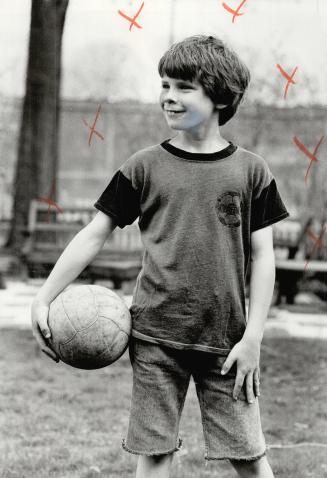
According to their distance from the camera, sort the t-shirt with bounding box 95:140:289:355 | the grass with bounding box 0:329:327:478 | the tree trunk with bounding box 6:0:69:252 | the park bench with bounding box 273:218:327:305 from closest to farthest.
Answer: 1. the t-shirt with bounding box 95:140:289:355
2. the grass with bounding box 0:329:327:478
3. the park bench with bounding box 273:218:327:305
4. the tree trunk with bounding box 6:0:69:252

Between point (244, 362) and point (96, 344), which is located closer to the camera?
point (244, 362)

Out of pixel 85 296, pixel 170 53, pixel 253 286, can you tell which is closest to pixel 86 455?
pixel 85 296

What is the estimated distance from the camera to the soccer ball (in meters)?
2.79

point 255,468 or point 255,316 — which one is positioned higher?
point 255,316

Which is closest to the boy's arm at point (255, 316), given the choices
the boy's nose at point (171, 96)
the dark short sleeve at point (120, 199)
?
the dark short sleeve at point (120, 199)

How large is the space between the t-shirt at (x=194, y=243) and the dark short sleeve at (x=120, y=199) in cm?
3

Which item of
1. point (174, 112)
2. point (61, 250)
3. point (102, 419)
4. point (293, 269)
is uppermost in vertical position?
point (174, 112)

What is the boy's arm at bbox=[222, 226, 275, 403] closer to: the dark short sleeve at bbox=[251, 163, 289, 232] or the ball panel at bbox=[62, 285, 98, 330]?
the dark short sleeve at bbox=[251, 163, 289, 232]

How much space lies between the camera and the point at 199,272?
Answer: 268 centimetres

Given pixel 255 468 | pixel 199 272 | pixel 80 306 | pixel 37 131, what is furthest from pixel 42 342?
pixel 37 131

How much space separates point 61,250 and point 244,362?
22.0 ft

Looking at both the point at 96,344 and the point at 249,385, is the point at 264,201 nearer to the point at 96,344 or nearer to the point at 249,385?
the point at 249,385

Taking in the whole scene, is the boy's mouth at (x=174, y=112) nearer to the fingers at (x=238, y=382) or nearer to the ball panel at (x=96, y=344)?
the ball panel at (x=96, y=344)

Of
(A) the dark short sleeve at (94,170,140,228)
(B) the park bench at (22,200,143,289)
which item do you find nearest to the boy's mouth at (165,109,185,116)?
(A) the dark short sleeve at (94,170,140,228)
